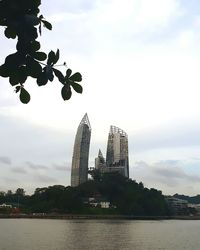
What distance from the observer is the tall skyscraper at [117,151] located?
187750 mm

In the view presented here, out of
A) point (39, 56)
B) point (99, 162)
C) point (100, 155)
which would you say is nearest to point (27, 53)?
point (39, 56)

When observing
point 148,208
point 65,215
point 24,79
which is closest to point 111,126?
point 148,208

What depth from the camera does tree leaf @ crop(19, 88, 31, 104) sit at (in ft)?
12.8

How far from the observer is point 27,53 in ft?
11.9

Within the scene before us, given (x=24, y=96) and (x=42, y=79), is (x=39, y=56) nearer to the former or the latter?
(x=42, y=79)

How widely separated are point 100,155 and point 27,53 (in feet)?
620

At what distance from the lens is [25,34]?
3.50 m

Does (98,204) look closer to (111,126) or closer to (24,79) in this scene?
(111,126)

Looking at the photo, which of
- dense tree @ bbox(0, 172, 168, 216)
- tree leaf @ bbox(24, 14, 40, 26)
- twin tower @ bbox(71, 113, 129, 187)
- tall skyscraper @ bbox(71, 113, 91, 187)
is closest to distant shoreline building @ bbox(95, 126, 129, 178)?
twin tower @ bbox(71, 113, 129, 187)

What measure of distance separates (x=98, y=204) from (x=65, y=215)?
15.9 meters

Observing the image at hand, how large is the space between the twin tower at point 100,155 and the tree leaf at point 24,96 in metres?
162

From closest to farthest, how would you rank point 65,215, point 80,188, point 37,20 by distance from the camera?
point 37,20
point 65,215
point 80,188

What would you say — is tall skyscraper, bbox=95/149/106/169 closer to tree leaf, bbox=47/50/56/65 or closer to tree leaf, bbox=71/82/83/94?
tree leaf, bbox=71/82/83/94

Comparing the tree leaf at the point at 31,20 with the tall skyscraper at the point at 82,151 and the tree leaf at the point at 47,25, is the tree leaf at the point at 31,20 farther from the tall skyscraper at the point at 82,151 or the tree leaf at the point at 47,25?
the tall skyscraper at the point at 82,151
